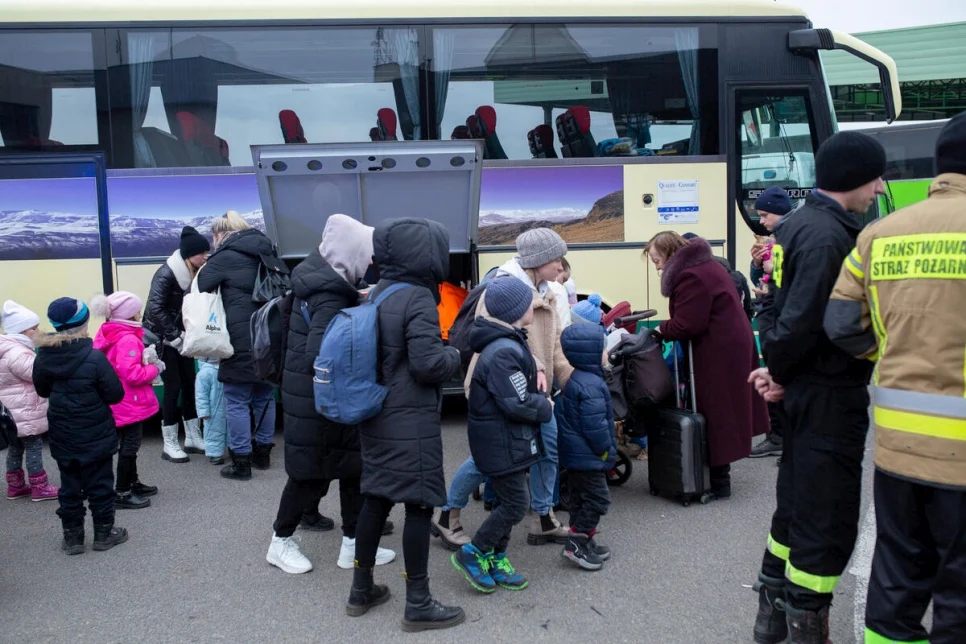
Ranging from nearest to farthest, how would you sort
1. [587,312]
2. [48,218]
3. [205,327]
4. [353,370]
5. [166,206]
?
[353,370] → [587,312] → [205,327] → [48,218] → [166,206]

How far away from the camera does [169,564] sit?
15.8 ft

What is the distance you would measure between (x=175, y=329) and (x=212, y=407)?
668 mm

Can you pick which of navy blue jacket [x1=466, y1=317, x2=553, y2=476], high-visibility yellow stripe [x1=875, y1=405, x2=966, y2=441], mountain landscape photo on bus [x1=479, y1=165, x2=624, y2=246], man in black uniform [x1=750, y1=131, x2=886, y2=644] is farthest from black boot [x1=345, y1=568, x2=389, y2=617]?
mountain landscape photo on bus [x1=479, y1=165, x2=624, y2=246]

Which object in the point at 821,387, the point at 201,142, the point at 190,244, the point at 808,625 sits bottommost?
the point at 808,625

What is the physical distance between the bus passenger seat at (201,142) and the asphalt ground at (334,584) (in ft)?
11.1

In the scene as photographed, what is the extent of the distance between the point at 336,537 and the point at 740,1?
635 cm

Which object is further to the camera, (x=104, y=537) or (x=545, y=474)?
(x=104, y=537)

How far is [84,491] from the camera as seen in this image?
496cm

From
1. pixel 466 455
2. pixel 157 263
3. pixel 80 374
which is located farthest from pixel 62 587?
pixel 157 263

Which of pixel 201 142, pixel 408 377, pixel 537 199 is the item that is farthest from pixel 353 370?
pixel 201 142

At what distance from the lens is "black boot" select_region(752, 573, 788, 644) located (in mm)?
3562

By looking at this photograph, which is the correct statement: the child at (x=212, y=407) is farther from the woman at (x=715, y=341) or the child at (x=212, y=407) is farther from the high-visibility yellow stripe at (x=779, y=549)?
the high-visibility yellow stripe at (x=779, y=549)

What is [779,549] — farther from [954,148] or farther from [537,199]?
[537,199]

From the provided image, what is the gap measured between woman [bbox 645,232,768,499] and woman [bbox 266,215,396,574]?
2139 mm
